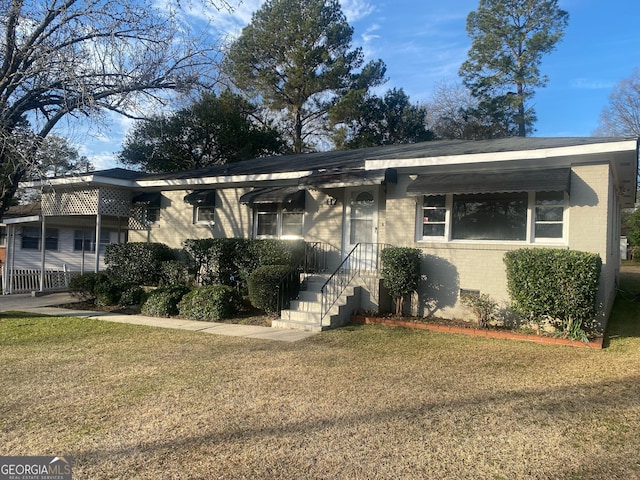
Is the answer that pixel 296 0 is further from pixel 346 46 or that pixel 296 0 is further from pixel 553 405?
pixel 553 405

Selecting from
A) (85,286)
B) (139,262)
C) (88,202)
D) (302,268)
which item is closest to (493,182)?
(302,268)

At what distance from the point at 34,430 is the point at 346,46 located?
28124 millimetres

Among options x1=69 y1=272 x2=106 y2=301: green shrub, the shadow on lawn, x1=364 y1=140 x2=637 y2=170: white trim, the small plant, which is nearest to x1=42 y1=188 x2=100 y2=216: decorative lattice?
x1=69 y1=272 x2=106 y2=301: green shrub

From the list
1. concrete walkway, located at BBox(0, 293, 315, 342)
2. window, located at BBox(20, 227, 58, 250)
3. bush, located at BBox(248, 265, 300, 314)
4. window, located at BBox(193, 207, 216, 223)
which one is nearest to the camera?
concrete walkway, located at BBox(0, 293, 315, 342)

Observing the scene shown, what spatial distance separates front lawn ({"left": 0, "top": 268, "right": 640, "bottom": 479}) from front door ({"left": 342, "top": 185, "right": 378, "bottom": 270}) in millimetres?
3727

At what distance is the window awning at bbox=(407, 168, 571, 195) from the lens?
818 centimetres

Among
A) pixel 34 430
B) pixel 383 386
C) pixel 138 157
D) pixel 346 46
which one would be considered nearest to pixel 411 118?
pixel 346 46

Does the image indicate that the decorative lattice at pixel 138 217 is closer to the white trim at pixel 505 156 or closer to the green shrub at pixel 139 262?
the green shrub at pixel 139 262

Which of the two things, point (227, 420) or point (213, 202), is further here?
point (213, 202)

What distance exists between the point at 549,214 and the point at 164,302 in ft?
28.2

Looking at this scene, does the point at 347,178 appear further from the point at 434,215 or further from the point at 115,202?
the point at 115,202

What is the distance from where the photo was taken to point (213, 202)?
13.6m

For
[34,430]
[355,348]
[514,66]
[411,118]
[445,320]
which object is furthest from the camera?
[514,66]

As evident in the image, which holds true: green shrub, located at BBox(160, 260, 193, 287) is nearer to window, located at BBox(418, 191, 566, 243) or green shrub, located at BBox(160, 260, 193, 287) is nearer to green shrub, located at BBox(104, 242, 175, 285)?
green shrub, located at BBox(104, 242, 175, 285)
